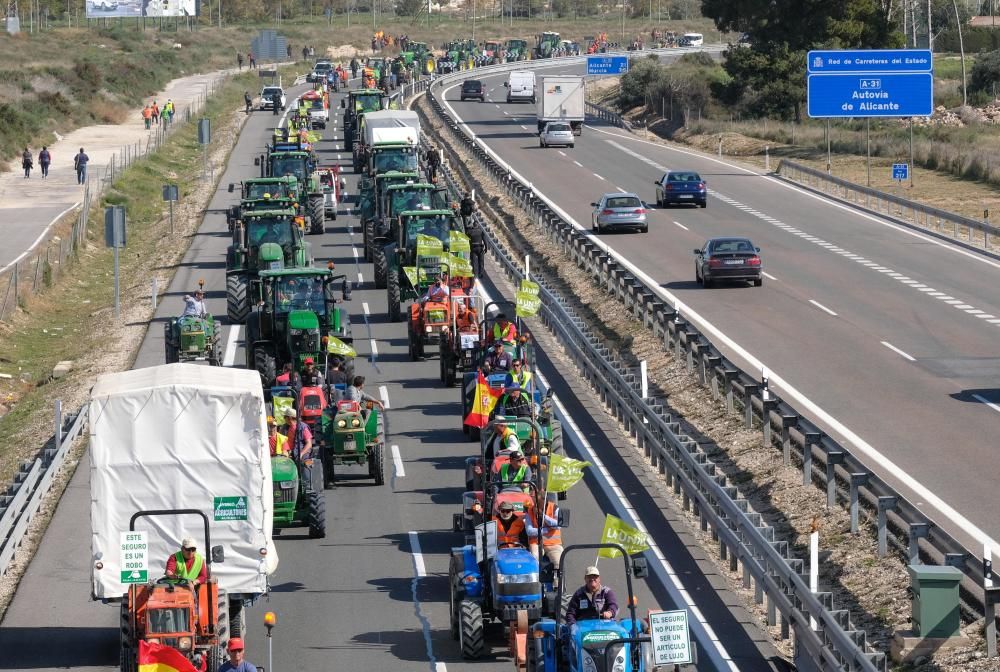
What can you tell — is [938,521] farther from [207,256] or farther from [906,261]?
[207,256]

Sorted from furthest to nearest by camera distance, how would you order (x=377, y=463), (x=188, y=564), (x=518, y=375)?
(x=518, y=375) < (x=377, y=463) < (x=188, y=564)

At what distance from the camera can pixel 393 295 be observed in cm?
4028

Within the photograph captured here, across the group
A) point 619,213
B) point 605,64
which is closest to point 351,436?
point 619,213

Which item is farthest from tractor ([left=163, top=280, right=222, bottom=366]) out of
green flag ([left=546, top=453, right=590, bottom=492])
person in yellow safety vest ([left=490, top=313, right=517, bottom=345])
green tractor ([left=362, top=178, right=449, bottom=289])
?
green flag ([left=546, top=453, right=590, bottom=492])

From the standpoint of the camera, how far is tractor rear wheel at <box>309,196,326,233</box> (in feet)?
182

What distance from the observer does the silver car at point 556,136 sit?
8350 centimetres

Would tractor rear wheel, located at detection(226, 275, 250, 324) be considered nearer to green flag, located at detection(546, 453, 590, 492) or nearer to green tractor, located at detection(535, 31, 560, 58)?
green flag, located at detection(546, 453, 590, 492)

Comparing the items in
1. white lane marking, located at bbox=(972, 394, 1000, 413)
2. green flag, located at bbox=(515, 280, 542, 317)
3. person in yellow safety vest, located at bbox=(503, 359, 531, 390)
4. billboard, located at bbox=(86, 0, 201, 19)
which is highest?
billboard, located at bbox=(86, 0, 201, 19)

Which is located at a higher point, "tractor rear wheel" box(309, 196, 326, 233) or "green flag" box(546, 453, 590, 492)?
"green flag" box(546, 453, 590, 492)

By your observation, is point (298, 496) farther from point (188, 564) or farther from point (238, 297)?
point (238, 297)

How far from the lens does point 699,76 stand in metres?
110

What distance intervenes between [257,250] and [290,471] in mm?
19676

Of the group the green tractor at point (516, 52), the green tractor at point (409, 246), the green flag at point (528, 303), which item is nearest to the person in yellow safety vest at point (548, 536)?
the green flag at point (528, 303)

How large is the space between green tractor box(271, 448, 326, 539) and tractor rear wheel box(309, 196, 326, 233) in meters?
33.1
